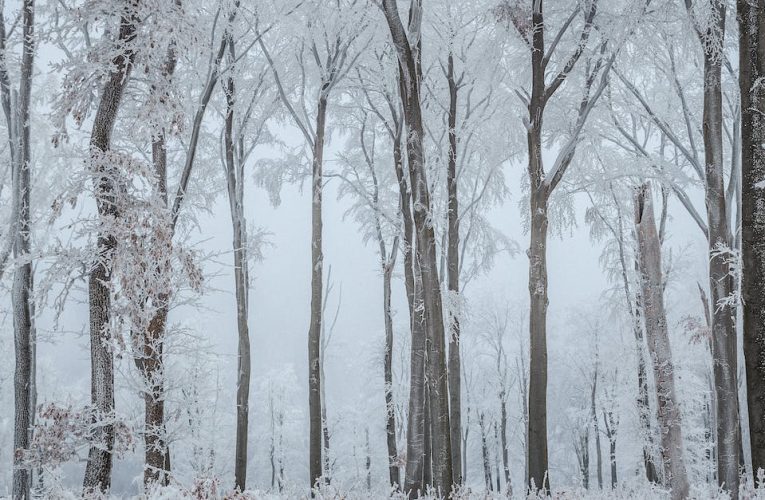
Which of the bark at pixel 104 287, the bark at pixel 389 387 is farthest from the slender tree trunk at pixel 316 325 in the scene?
the bark at pixel 104 287

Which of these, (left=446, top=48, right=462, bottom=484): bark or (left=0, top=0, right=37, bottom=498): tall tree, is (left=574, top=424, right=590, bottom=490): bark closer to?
(left=446, top=48, right=462, bottom=484): bark

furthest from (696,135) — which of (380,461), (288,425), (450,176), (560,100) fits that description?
(288,425)

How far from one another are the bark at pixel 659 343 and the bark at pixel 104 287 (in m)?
7.69

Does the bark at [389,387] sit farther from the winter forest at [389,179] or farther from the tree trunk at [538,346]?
the tree trunk at [538,346]

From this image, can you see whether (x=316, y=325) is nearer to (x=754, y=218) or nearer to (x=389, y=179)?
(x=389, y=179)

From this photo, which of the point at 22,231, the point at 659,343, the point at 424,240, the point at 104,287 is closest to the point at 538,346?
the point at 659,343

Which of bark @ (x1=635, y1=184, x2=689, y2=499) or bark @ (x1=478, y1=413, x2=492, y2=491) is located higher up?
bark @ (x1=635, y1=184, x2=689, y2=499)

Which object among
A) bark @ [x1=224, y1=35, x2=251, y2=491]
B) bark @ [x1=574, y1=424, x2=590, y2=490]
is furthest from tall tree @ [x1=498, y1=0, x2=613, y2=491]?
bark @ [x1=574, y1=424, x2=590, y2=490]

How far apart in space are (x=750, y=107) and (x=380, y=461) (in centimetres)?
3403

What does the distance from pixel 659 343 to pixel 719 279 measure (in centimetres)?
206

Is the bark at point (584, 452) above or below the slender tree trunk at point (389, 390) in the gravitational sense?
below

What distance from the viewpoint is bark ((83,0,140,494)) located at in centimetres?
694

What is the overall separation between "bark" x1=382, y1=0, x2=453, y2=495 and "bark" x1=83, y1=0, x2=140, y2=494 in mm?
3543

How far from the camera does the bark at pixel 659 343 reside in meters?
8.11
